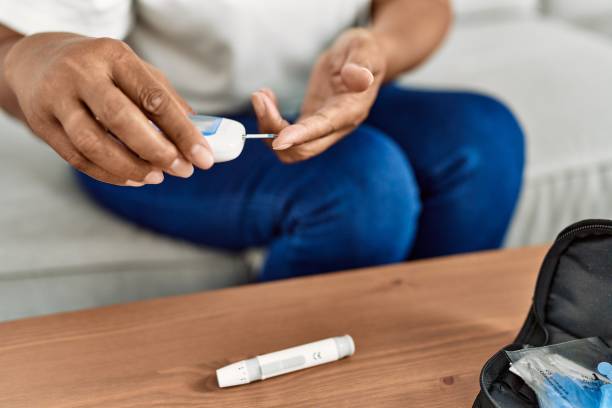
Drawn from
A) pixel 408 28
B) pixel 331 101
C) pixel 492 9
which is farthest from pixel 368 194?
pixel 492 9

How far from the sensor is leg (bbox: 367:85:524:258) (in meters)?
0.82

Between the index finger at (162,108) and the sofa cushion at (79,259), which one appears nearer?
the index finger at (162,108)

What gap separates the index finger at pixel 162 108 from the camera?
454mm

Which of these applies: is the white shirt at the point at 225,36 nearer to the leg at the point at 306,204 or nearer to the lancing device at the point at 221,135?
the leg at the point at 306,204

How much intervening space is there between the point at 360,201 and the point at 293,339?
0.70ft

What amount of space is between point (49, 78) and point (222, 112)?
40 centimetres

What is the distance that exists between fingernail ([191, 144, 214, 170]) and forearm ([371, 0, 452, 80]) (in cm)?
39

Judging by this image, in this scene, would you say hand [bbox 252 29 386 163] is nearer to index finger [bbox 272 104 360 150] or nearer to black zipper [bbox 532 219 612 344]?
index finger [bbox 272 104 360 150]

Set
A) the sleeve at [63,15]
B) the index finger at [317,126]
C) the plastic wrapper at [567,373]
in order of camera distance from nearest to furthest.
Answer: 1. the plastic wrapper at [567,373]
2. the index finger at [317,126]
3. the sleeve at [63,15]

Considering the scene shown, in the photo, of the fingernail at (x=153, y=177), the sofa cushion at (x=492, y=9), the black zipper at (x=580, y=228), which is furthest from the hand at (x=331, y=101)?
the sofa cushion at (x=492, y=9)

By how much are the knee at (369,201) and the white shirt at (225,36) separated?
0.17 m

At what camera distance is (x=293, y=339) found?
→ 0.57 meters

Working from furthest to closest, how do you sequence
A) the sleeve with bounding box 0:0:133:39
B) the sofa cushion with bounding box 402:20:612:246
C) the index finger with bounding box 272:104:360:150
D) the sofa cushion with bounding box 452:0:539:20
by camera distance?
1. the sofa cushion with bounding box 452:0:539:20
2. the sofa cushion with bounding box 402:20:612:246
3. the sleeve with bounding box 0:0:133:39
4. the index finger with bounding box 272:104:360:150

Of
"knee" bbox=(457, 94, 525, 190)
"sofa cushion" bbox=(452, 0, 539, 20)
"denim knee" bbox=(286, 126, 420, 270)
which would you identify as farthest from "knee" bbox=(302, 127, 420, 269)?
"sofa cushion" bbox=(452, 0, 539, 20)
